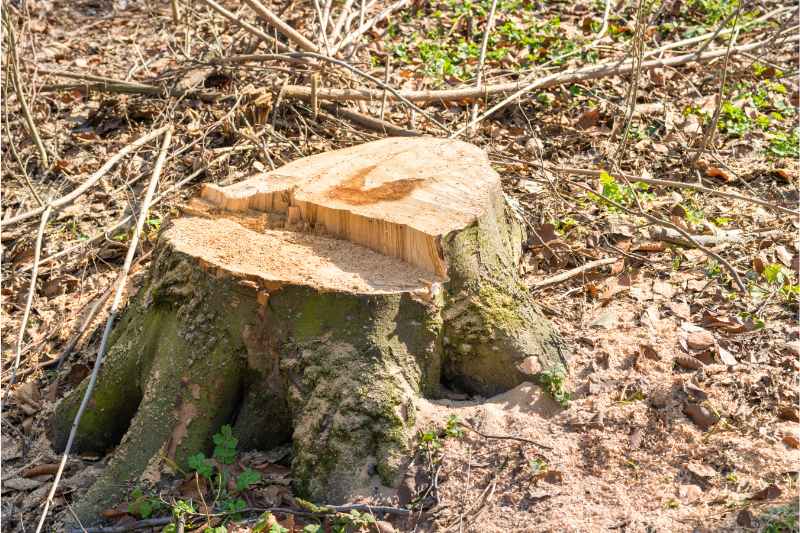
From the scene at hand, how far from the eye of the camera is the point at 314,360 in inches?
113

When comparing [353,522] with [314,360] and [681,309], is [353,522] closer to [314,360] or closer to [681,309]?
[314,360]

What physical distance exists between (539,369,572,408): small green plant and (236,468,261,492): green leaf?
1.09 m

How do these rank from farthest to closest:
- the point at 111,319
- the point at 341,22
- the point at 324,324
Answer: the point at 341,22
the point at 111,319
the point at 324,324

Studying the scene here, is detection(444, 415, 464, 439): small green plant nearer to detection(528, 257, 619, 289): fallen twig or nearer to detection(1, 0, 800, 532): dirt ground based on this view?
detection(1, 0, 800, 532): dirt ground

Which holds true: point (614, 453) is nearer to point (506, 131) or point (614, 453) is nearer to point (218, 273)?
point (218, 273)

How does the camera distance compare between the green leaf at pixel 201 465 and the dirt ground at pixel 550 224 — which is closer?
the dirt ground at pixel 550 224

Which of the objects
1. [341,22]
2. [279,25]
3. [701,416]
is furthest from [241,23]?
[701,416]

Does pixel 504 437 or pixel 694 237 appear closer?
pixel 504 437

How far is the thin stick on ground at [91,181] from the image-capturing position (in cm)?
428

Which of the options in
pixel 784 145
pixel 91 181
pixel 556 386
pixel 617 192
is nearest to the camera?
pixel 556 386

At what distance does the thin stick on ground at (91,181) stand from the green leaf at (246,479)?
6.53ft

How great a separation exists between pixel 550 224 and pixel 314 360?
1.76 meters

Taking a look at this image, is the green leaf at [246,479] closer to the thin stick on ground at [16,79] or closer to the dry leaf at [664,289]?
the dry leaf at [664,289]

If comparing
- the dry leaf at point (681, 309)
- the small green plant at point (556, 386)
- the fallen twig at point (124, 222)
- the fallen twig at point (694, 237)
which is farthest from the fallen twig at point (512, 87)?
the small green plant at point (556, 386)
